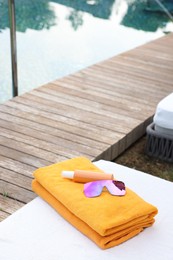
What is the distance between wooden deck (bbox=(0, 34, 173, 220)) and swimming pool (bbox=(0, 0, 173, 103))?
0.30 m

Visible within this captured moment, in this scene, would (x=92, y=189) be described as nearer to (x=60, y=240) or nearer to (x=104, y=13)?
(x=60, y=240)

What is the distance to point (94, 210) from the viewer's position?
1.35 meters

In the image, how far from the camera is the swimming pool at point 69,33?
10.7 ft

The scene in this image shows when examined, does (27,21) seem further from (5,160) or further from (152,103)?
(5,160)

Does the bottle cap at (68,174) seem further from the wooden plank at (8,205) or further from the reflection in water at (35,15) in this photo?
the reflection in water at (35,15)

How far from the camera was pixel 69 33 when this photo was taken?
492 cm

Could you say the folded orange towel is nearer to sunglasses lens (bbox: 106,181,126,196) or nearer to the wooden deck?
sunglasses lens (bbox: 106,181,126,196)

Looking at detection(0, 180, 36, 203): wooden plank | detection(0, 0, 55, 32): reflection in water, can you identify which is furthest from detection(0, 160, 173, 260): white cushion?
detection(0, 0, 55, 32): reflection in water

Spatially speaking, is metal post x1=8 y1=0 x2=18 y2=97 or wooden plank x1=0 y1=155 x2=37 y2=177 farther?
metal post x1=8 y1=0 x2=18 y2=97

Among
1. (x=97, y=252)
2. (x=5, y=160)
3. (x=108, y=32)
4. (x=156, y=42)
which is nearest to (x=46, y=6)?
(x=108, y=32)

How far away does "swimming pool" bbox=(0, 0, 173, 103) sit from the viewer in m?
3.27

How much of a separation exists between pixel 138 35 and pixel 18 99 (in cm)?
267

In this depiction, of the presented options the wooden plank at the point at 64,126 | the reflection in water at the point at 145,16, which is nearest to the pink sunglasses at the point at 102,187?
the wooden plank at the point at 64,126

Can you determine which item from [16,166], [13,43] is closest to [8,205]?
[16,166]
